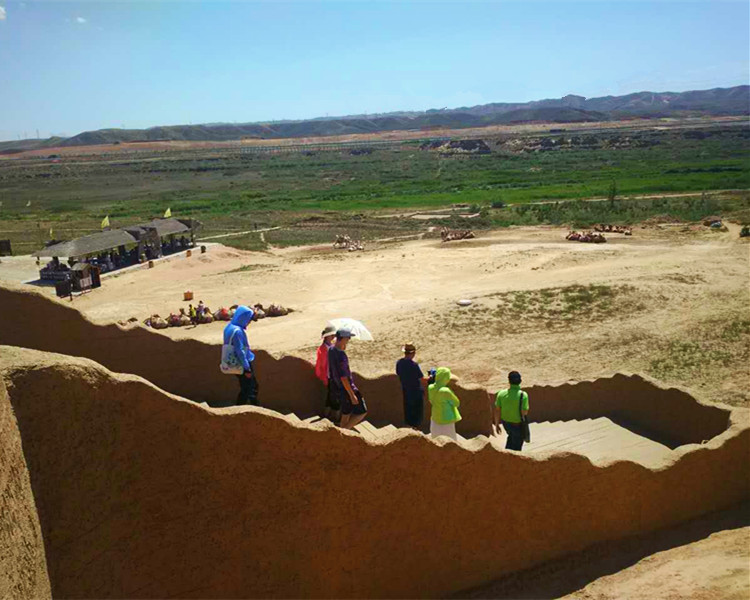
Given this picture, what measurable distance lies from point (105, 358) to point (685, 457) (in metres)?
7.03

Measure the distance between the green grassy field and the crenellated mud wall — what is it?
34344mm

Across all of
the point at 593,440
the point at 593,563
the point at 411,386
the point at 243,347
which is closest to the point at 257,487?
the point at 243,347

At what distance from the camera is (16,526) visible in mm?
3943

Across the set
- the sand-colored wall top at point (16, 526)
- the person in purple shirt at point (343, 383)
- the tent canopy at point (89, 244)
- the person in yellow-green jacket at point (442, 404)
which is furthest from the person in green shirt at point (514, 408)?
the tent canopy at point (89, 244)

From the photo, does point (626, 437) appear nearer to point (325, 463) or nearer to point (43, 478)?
Answer: point (325, 463)

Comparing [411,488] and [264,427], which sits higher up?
[264,427]

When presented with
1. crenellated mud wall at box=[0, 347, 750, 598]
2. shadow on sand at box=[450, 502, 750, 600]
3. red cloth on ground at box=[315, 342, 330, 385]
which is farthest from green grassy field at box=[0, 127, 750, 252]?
crenellated mud wall at box=[0, 347, 750, 598]

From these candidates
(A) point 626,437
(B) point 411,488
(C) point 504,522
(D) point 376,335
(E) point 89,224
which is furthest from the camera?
(E) point 89,224

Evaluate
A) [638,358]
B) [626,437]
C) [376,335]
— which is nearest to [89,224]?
[376,335]

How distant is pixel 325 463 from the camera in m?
6.25

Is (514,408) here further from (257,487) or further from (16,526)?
(16,526)

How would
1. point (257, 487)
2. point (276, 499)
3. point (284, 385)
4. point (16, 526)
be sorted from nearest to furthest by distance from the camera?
point (16, 526) < point (257, 487) < point (276, 499) < point (284, 385)

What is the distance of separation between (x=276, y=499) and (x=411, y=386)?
2.92 m

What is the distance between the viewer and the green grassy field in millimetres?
47125
